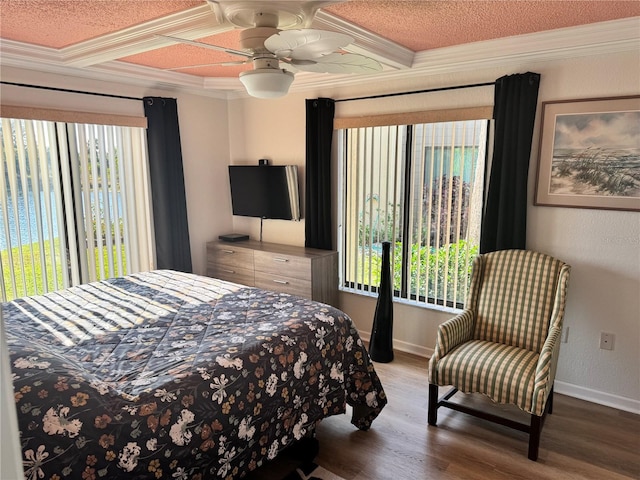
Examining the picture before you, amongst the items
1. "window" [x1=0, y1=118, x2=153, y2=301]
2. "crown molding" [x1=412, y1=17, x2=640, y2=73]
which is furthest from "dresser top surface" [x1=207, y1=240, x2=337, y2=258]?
"crown molding" [x1=412, y1=17, x2=640, y2=73]

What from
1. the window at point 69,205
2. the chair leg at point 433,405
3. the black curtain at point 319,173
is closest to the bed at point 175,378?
the chair leg at point 433,405

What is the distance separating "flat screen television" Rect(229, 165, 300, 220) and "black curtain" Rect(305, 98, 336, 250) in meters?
0.16

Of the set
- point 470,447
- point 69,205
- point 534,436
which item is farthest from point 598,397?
point 69,205

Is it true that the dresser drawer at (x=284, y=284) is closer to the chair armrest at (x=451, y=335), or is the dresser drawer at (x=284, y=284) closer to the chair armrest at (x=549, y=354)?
the chair armrest at (x=451, y=335)

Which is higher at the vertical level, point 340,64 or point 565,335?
point 340,64

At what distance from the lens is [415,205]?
145 inches

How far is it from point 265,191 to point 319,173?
24.4 inches

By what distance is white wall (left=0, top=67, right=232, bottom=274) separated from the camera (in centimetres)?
371

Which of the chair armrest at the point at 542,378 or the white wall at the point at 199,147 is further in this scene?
the white wall at the point at 199,147

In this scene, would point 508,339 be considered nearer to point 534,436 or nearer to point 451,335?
point 451,335

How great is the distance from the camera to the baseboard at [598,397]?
116 inches

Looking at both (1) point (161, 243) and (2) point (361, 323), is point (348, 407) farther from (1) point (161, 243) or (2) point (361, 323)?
(1) point (161, 243)

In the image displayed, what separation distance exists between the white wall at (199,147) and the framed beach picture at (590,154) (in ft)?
10.0

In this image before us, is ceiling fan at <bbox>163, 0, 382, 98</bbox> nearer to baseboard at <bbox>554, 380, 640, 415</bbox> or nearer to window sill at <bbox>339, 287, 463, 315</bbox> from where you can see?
window sill at <bbox>339, 287, 463, 315</bbox>
